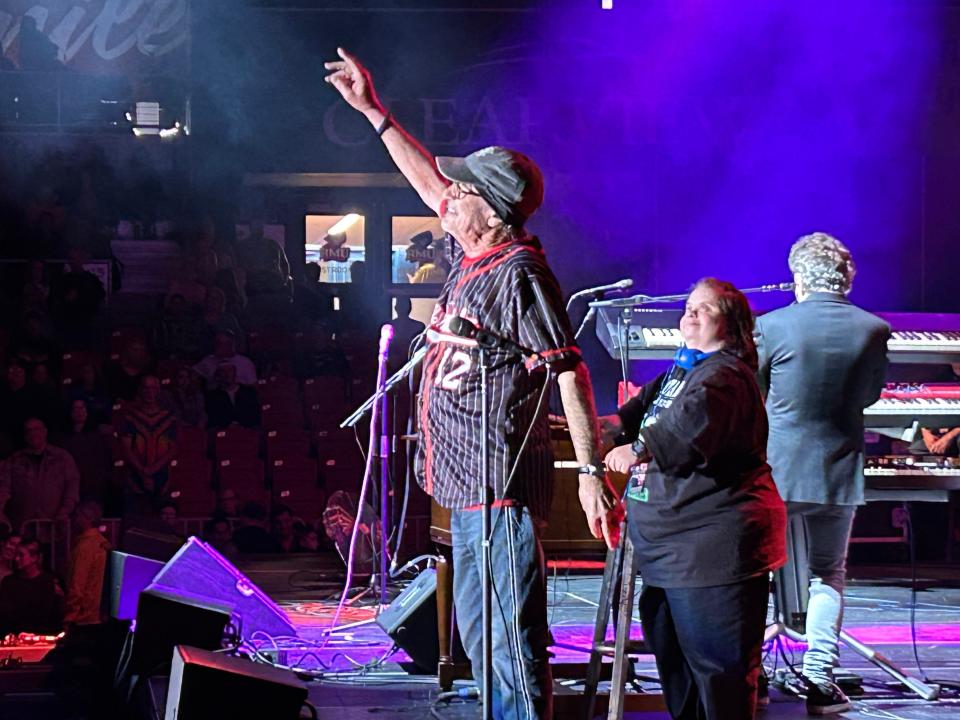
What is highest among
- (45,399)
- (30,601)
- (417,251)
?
(417,251)

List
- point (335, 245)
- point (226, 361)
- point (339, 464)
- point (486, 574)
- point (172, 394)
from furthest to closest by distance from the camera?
point (335, 245)
point (226, 361)
point (339, 464)
point (172, 394)
point (486, 574)

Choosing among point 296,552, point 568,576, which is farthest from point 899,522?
point 296,552

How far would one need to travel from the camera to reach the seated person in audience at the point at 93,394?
1041 cm

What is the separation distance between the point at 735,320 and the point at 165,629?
2.69 metres

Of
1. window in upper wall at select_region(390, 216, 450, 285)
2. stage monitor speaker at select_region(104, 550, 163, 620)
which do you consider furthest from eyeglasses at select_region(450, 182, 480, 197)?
window in upper wall at select_region(390, 216, 450, 285)

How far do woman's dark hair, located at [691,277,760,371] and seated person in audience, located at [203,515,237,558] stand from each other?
21.1 ft

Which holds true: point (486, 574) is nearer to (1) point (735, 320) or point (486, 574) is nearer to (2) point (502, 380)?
(2) point (502, 380)

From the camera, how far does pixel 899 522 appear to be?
9.97m

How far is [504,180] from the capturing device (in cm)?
356

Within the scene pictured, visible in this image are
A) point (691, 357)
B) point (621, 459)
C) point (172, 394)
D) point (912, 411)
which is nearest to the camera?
point (621, 459)

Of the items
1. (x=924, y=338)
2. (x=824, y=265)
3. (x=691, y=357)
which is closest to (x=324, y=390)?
(x=924, y=338)

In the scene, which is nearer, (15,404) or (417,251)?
(15,404)

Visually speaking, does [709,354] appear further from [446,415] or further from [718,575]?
[446,415]

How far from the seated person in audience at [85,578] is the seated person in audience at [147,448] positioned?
8.43 feet
